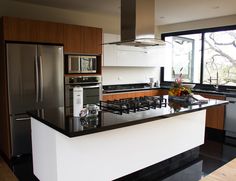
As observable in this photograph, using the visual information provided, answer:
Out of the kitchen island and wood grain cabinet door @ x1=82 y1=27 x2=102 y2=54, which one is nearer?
the kitchen island

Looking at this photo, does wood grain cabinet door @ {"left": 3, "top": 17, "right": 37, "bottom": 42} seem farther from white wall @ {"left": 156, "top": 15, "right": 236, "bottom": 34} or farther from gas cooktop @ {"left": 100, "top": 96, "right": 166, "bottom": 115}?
white wall @ {"left": 156, "top": 15, "right": 236, "bottom": 34}

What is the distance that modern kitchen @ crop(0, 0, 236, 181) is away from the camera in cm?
243

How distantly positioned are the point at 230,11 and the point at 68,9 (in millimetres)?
3417

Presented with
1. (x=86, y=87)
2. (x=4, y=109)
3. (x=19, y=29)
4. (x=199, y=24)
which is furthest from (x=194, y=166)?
(x=199, y=24)

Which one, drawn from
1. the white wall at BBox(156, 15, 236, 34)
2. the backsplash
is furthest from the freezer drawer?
the white wall at BBox(156, 15, 236, 34)

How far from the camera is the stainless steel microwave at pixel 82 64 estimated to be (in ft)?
14.0

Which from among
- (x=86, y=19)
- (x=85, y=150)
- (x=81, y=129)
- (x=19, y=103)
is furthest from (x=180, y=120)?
(x=86, y=19)

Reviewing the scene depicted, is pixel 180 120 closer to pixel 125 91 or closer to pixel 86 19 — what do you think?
pixel 125 91

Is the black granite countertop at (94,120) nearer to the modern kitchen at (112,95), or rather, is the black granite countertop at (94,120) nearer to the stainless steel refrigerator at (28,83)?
the modern kitchen at (112,95)

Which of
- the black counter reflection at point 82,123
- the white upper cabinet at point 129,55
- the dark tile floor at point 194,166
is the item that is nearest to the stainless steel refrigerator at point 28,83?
the dark tile floor at point 194,166

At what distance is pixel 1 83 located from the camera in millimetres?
3793

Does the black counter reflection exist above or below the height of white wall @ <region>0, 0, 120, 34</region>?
below

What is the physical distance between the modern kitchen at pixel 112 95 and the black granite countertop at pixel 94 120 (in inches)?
0.4

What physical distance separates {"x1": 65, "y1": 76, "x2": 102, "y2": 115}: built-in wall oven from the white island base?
1.45 metres
